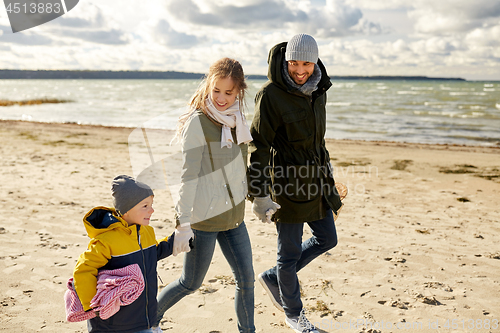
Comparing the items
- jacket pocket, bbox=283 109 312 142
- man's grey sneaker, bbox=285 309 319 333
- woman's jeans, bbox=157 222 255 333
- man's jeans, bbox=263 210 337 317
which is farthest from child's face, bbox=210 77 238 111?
man's grey sneaker, bbox=285 309 319 333

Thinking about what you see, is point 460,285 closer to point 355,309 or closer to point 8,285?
point 355,309

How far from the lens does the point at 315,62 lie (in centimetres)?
264

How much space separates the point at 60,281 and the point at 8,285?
431 mm

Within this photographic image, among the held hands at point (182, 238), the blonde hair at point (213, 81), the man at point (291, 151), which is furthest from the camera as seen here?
the man at point (291, 151)

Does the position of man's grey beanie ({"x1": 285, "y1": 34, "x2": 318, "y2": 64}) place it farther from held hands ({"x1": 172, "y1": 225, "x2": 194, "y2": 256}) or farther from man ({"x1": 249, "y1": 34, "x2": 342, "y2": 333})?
held hands ({"x1": 172, "y1": 225, "x2": 194, "y2": 256})

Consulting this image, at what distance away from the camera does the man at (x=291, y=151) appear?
2658 mm

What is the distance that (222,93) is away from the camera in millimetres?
2398

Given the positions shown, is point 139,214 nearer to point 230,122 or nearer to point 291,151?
point 230,122

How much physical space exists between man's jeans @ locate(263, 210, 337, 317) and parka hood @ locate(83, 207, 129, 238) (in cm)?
Answer: 120

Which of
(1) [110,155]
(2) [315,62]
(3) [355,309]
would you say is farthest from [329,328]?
(1) [110,155]

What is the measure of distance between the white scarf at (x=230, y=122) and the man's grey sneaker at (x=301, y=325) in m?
1.45

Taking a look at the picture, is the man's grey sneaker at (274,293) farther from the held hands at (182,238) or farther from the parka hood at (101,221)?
the parka hood at (101,221)

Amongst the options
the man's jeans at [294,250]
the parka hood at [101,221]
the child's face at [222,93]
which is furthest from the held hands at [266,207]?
the parka hood at [101,221]

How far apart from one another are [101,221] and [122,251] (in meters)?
0.19
